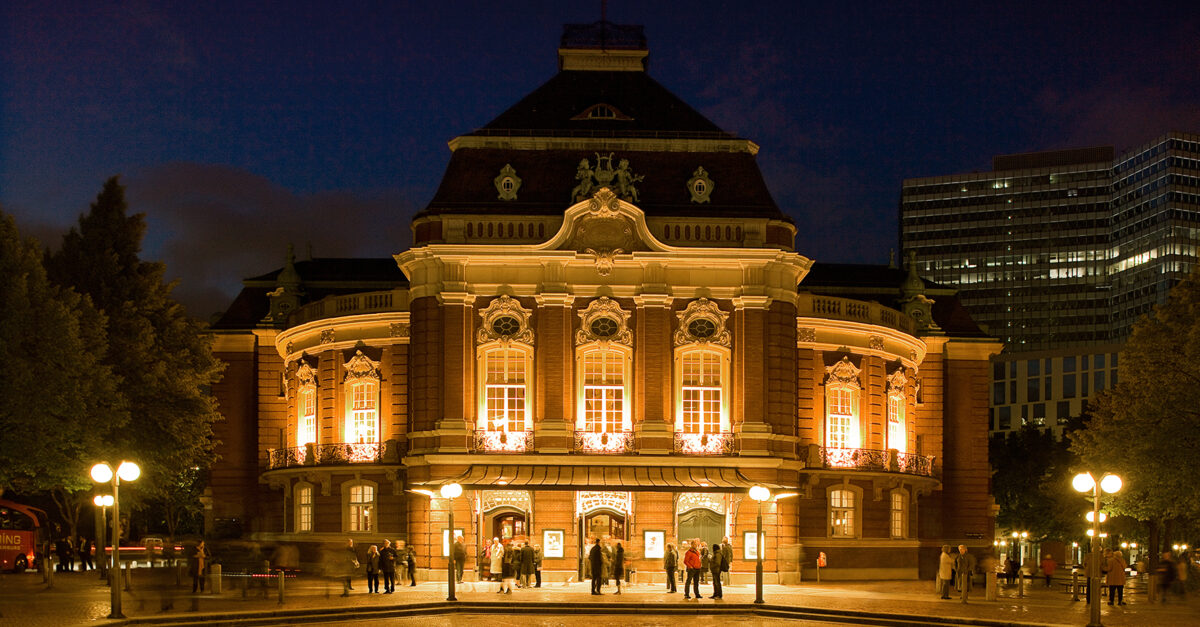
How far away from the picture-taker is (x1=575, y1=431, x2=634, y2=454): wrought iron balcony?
166ft

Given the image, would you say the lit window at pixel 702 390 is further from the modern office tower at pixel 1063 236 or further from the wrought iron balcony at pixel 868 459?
the modern office tower at pixel 1063 236

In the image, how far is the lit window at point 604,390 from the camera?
2016 inches

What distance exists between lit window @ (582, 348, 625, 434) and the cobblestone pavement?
584 cm

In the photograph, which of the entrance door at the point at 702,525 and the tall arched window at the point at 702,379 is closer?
the entrance door at the point at 702,525

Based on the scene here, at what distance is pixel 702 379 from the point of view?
5147cm

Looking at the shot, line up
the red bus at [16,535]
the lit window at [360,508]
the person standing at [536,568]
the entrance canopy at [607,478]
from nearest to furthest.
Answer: the person standing at [536,568]
the entrance canopy at [607,478]
the red bus at [16,535]
the lit window at [360,508]

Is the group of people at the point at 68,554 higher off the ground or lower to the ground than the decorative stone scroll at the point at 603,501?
lower

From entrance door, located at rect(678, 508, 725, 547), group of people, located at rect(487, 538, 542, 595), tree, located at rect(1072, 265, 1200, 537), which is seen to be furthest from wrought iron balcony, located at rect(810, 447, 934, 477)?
group of people, located at rect(487, 538, 542, 595)

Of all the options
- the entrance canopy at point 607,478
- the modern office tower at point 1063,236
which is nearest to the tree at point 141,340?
the entrance canopy at point 607,478

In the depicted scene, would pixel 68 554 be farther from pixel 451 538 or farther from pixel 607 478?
pixel 451 538

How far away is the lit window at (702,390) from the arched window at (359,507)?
39.1ft

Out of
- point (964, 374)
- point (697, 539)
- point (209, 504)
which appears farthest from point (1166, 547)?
point (209, 504)

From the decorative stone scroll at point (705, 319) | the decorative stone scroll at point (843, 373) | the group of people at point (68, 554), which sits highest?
the decorative stone scroll at point (705, 319)

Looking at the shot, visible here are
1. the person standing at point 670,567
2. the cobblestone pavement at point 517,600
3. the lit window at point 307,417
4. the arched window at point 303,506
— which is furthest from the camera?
the lit window at point 307,417
